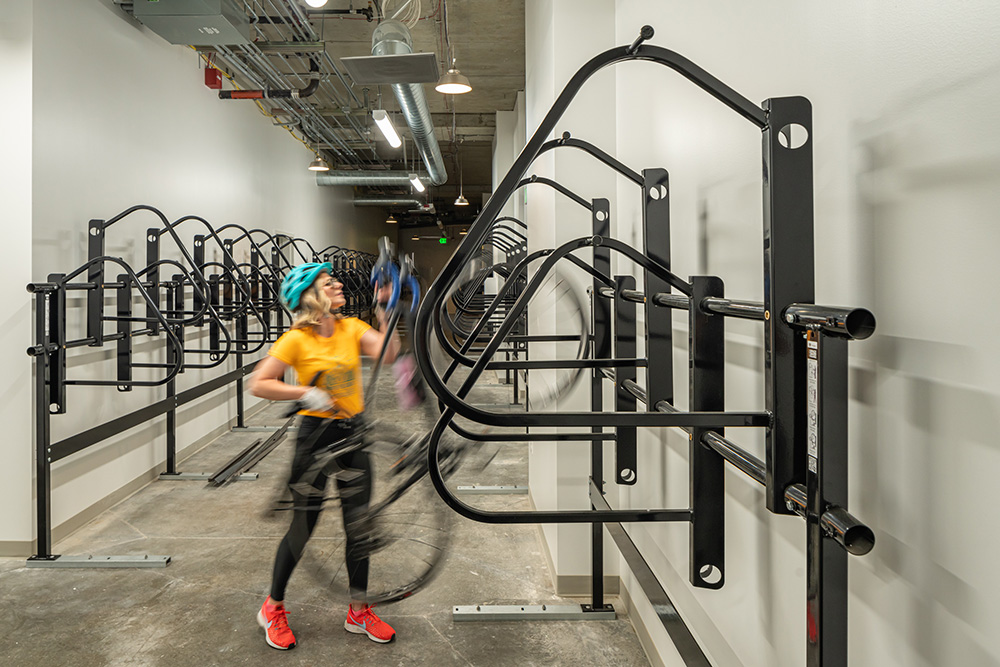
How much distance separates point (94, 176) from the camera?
409cm

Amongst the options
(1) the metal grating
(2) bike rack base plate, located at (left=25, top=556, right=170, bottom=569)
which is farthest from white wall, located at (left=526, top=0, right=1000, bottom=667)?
(2) bike rack base plate, located at (left=25, top=556, right=170, bottom=569)

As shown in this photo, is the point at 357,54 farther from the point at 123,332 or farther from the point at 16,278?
the point at 16,278

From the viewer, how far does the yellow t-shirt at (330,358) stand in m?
2.50

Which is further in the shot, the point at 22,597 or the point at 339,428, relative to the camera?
the point at 22,597

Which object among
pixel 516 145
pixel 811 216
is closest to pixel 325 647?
pixel 811 216

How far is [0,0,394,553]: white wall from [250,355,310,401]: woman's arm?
1.86 metres

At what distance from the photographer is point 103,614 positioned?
2.87 meters

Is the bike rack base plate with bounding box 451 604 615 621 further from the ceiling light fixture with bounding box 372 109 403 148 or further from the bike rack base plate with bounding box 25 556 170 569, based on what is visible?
the ceiling light fixture with bounding box 372 109 403 148

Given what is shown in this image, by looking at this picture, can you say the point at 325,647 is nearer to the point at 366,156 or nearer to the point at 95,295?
the point at 95,295

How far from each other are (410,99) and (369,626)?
5054 millimetres

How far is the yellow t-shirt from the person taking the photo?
2.50 m

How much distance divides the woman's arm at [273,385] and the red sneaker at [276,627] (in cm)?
88

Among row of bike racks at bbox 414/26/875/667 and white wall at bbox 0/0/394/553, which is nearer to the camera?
row of bike racks at bbox 414/26/875/667

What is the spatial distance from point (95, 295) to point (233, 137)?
3.52 metres
